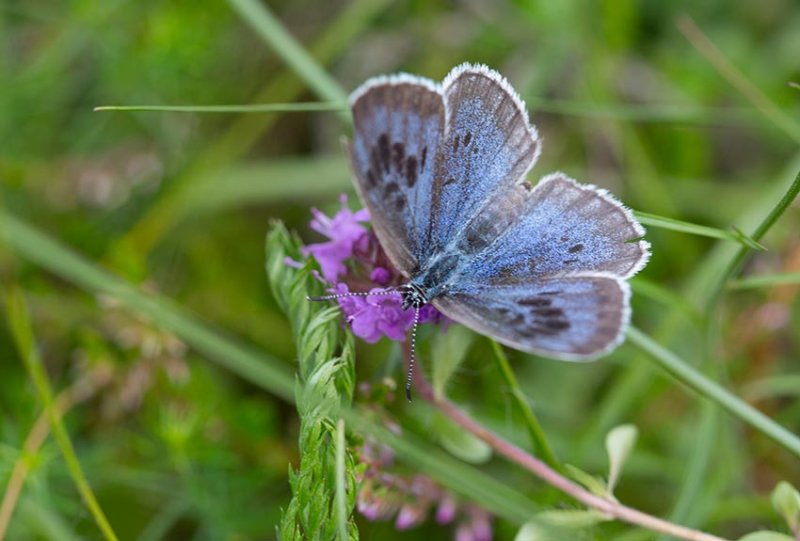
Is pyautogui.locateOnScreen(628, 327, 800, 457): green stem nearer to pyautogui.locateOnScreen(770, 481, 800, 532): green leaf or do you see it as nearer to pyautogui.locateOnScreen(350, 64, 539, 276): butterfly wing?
pyautogui.locateOnScreen(770, 481, 800, 532): green leaf

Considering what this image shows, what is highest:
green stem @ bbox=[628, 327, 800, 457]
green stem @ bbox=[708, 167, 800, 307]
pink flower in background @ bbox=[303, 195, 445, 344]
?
green stem @ bbox=[708, 167, 800, 307]

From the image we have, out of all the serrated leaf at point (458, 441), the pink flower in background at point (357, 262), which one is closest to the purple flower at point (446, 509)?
the serrated leaf at point (458, 441)

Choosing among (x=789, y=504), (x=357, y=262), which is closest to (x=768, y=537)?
(x=789, y=504)

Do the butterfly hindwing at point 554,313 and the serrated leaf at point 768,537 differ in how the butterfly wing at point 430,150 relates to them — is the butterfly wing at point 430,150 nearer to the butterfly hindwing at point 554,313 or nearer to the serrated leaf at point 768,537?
the butterfly hindwing at point 554,313

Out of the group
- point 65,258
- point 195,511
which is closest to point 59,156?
point 65,258

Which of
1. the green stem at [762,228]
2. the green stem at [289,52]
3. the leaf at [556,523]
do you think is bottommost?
the leaf at [556,523]

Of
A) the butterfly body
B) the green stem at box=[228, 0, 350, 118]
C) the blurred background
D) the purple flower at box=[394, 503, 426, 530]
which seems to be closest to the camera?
the butterfly body

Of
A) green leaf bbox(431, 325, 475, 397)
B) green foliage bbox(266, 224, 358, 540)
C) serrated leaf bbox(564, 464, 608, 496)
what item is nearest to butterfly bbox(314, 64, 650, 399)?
green leaf bbox(431, 325, 475, 397)

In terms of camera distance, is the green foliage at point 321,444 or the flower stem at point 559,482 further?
the flower stem at point 559,482
